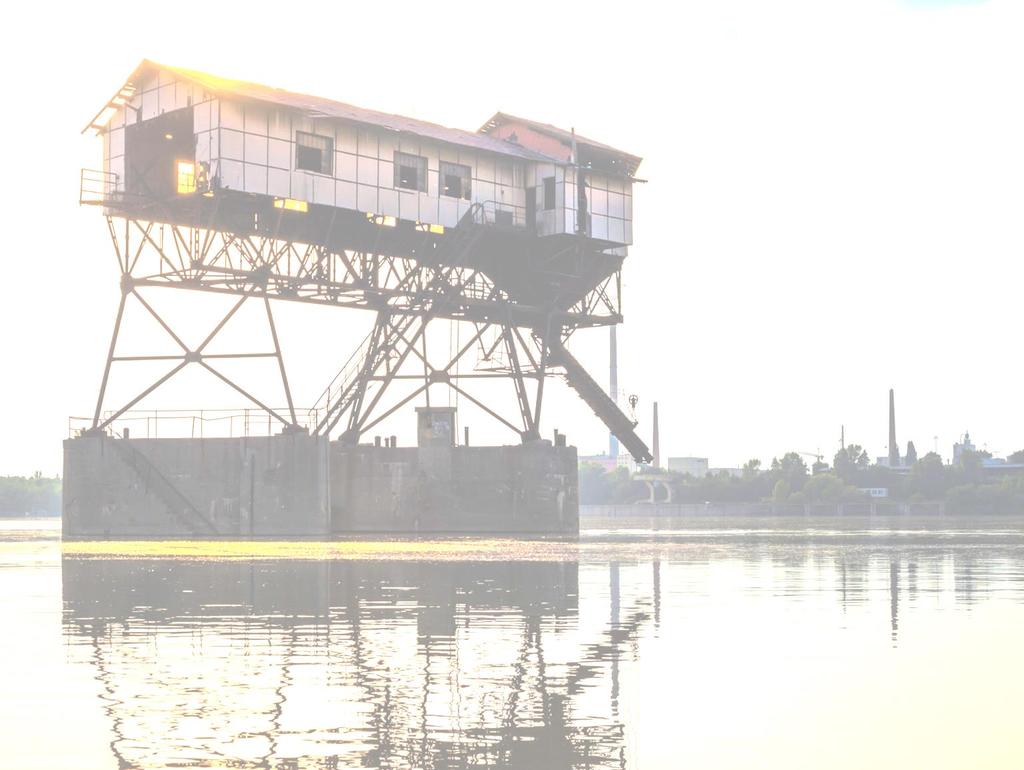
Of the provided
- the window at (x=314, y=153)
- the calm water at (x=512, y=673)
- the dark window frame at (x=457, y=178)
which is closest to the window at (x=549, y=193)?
the dark window frame at (x=457, y=178)

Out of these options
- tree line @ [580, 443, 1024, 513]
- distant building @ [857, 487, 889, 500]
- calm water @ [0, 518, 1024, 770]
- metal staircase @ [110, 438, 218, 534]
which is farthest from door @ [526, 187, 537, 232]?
distant building @ [857, 487, 889, 500]

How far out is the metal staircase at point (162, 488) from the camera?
4934cm

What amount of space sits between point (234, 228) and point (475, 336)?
12.3 metres

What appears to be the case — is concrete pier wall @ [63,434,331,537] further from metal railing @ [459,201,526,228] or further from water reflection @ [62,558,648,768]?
water reflection @ [62,558,648,768]

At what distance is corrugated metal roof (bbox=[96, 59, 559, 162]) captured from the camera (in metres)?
51.1

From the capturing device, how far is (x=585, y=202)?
201ft

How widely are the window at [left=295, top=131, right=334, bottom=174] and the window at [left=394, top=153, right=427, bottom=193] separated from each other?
3.24m

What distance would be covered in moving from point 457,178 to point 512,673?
1853 inches

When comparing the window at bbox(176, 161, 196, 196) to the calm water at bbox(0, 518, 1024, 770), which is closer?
the calm water at bbox(0, 518, 1024, 770)

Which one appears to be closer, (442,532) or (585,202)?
(442,532)

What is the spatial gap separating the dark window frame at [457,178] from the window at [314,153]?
5.56m

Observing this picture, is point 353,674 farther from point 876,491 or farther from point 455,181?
point 876,491

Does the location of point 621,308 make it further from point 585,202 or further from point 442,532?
point 442,532

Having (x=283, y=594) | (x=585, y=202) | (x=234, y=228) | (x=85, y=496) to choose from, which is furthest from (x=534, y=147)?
(x=283, y=594)
